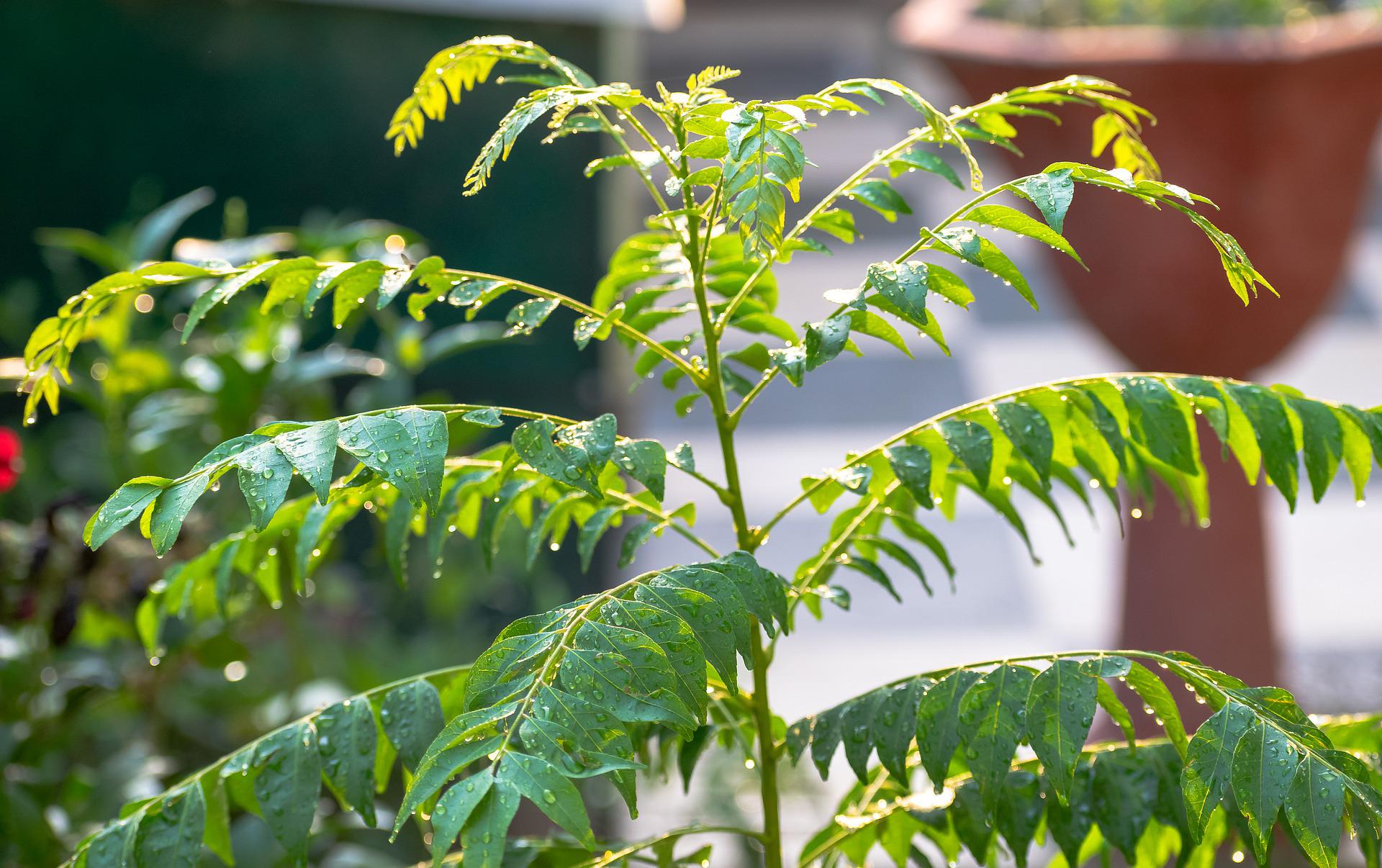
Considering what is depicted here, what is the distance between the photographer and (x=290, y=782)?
0.74 meters

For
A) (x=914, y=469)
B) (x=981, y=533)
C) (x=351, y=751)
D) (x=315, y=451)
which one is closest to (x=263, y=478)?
(x=315, y=451)

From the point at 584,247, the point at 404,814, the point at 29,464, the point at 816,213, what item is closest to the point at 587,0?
the point at 584,247

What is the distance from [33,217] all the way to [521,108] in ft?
6.26

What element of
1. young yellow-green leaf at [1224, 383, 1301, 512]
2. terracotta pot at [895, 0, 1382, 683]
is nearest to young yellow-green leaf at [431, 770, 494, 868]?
young yellow-green leaf at [1224, 383, 1301, 512]

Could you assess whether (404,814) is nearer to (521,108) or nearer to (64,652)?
(521,108)

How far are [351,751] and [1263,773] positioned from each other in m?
0.46

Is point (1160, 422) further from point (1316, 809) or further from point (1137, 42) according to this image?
point (1137, 42)

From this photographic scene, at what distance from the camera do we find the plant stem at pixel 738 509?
2.47 ft

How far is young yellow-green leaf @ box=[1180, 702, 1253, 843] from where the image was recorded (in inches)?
23.6

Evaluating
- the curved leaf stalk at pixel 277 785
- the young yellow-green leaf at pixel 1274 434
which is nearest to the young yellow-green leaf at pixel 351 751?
the curved leaf stalk at pixel 277 785

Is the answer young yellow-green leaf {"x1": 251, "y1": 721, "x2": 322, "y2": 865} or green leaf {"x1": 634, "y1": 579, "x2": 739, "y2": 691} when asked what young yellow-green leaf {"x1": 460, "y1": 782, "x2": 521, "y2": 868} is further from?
young yellow-green leaf {"x1": 251, "y1": 721, "x2": 322, "y2": 865}

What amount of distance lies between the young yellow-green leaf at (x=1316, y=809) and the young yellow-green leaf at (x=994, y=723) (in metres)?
Result: 0.12

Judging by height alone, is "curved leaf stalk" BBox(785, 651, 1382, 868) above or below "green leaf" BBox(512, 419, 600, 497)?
below

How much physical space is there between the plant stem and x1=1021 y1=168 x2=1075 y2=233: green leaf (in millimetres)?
179
